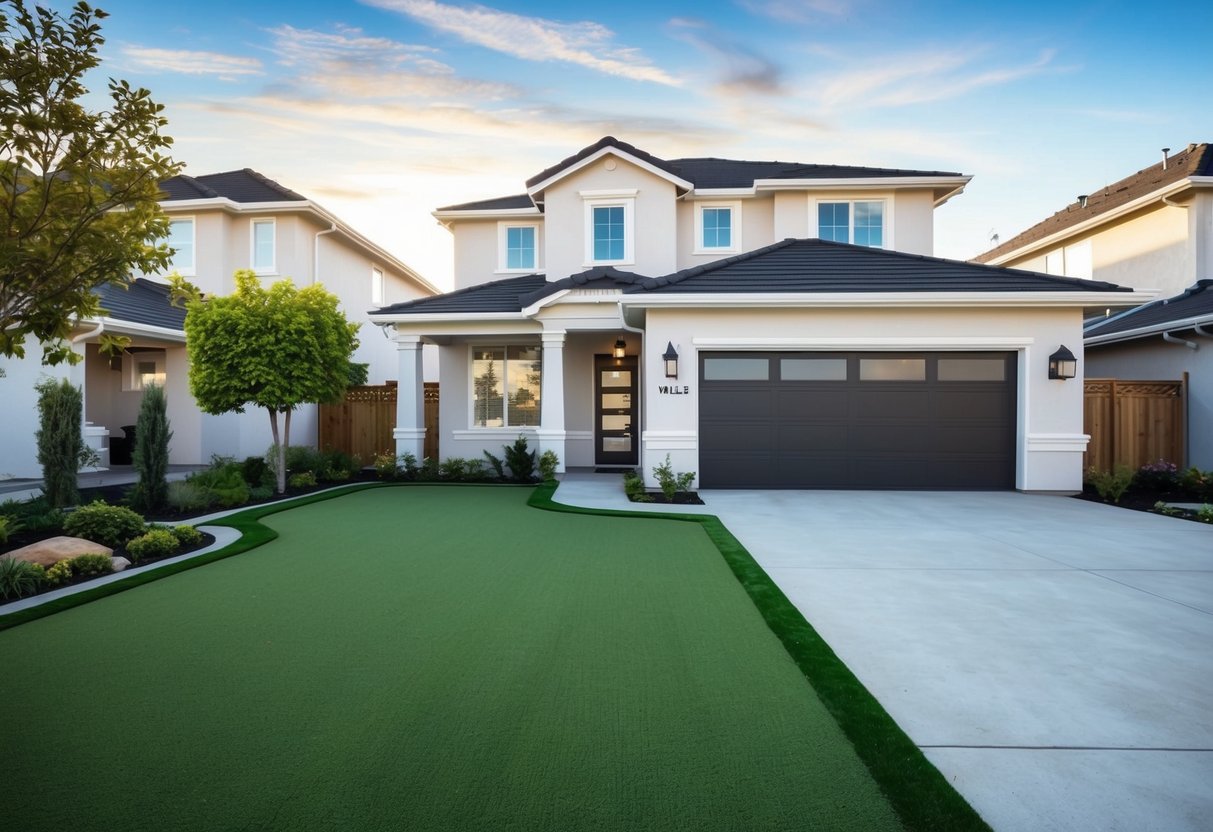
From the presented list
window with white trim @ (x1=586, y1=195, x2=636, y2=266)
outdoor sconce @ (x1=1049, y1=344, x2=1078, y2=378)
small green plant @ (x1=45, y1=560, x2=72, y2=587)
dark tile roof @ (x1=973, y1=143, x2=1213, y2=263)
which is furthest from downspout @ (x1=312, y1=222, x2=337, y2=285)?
dark tile roof @ (x1=973, y1=143, x2=1213, y2=263)

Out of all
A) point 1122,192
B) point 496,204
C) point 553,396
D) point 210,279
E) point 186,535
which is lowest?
point 186,535

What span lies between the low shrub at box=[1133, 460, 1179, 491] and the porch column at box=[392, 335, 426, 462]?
13275 millimetres

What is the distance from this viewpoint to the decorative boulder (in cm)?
545

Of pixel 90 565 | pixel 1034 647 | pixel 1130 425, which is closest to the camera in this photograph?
pixel 1034 647

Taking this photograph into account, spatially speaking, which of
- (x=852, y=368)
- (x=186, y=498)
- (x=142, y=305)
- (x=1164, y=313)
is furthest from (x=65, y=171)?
(x=1164, y=313)

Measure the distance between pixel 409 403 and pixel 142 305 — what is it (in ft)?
22.1

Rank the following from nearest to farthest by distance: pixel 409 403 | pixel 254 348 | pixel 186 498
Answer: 1. pixel 186 498
2. pixel 254 348
3. pixel 409 403

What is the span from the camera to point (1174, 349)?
1202 centimetres

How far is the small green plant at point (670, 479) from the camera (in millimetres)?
9680

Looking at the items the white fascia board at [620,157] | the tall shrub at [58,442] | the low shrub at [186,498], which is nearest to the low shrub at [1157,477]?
the white fascia board at [620,157]

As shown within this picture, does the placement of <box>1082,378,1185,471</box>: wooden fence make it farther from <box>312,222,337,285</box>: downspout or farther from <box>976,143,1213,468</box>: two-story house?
<box>312,222,337,285</box>: downspout

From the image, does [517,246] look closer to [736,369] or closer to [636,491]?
[736,369]

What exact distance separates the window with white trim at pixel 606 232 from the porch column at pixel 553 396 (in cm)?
273

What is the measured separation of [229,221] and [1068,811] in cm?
1854
